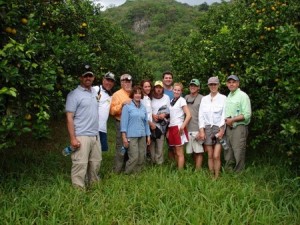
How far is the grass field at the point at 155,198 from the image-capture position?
13.4ft

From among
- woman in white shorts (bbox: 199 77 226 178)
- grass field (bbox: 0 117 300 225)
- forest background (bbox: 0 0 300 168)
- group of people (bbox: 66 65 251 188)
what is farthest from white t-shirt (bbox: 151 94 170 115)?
forest background (bbox: 0 0 300 168)

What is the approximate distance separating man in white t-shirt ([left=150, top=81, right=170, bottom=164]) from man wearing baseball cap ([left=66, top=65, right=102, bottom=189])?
1.29 meters

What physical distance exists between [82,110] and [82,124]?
7.3 inches

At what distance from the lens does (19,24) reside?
4.63 m

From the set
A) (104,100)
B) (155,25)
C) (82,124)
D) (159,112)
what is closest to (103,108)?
(104,100)

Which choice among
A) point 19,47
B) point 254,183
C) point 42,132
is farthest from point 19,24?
point 254,183

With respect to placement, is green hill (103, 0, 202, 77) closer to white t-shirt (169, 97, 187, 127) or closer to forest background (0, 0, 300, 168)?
forest background (0, 0, 300, 168)

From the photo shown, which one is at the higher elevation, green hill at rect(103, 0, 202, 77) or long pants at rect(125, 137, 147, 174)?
green hill at rect(103, 0, 202, 77)

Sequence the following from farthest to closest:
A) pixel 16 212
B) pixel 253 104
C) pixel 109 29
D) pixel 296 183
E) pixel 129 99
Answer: pixel 109 29, pixel 253 104, pixel 129 99, pixel 296 183, pixel 16 212

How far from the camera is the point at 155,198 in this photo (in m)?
4.48

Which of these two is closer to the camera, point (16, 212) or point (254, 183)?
point (16, 212)

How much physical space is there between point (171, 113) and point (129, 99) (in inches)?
30.7

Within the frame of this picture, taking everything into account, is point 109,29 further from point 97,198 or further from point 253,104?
point 97,198

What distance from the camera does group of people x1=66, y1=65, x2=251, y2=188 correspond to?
497 centimetres
